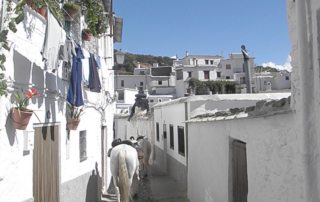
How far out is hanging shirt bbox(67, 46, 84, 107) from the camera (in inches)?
356

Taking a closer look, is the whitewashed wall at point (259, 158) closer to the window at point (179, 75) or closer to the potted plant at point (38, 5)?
the potted plant at point (38, 5)

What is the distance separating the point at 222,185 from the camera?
27.3 feet

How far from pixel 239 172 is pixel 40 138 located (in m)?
3.67

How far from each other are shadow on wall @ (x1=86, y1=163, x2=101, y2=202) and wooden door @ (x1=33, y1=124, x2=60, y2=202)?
3.00 metres

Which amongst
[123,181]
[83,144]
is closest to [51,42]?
[83,144]

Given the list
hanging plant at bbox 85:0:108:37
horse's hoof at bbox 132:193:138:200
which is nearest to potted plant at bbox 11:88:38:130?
hanging plant at bbox 85:0:108:37

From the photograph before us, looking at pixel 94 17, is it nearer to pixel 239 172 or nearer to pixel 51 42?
pixel 51 42

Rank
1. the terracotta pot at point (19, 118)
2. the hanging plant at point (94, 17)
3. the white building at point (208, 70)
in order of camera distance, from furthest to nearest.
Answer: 1. the white building at point (208, 70)
2. the hanging plant at point (94, 17)
3. the terracotta pot at point (19, 118)

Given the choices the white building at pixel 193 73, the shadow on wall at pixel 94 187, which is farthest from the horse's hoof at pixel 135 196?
the white building at pixel 193 73

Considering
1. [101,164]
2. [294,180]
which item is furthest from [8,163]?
[101,164]

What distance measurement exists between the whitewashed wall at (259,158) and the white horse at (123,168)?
2128 millimetres

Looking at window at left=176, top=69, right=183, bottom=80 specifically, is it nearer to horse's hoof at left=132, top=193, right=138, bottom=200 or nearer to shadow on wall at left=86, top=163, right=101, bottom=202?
horse's hoof at left=132, top=193, right=138, bottom=200

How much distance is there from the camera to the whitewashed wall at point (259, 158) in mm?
4699

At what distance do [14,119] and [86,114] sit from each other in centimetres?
541
